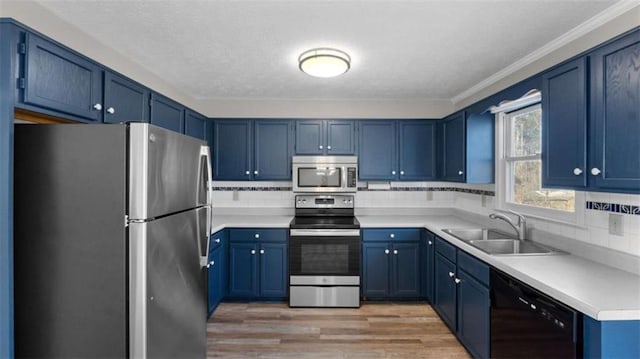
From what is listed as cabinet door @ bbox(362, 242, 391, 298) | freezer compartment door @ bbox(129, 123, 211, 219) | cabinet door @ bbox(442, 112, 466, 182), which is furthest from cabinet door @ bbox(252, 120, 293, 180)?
cabinet door @ bbox(442, 112, 466, 182)

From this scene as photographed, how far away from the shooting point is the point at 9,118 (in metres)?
1.36

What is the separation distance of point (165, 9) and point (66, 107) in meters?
0.76

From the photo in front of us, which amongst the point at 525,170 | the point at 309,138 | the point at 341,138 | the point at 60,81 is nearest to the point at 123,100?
the point at 60,81

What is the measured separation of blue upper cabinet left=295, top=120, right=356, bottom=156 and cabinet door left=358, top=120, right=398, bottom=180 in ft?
0.43

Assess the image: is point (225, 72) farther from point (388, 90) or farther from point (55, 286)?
point (55, 286)

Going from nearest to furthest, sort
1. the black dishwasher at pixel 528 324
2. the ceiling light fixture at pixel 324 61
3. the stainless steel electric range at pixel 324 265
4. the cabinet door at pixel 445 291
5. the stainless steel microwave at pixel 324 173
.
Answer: the black dishwasher at pixel 528 324 → the ceiling light fixture at pixel 324 61 → the cabinet door at pixel 445 291 → the stainless steel electric range at pixel 324 265 → the stainless steel microwave at pixel 324 173

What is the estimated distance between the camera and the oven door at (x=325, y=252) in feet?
10.8

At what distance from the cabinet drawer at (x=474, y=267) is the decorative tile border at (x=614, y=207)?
0.76 metres

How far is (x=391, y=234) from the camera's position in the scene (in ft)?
10.9

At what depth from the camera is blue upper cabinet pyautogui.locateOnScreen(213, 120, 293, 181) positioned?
3.70 m

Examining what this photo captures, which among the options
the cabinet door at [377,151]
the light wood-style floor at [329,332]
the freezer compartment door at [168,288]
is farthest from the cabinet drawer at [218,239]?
the cabinet door at [377,151]

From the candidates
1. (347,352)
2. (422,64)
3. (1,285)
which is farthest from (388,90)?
(1,285)

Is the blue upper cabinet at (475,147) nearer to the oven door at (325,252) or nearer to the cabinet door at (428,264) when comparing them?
the cabinet door at (428,264)

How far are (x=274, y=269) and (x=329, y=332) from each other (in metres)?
0.91
